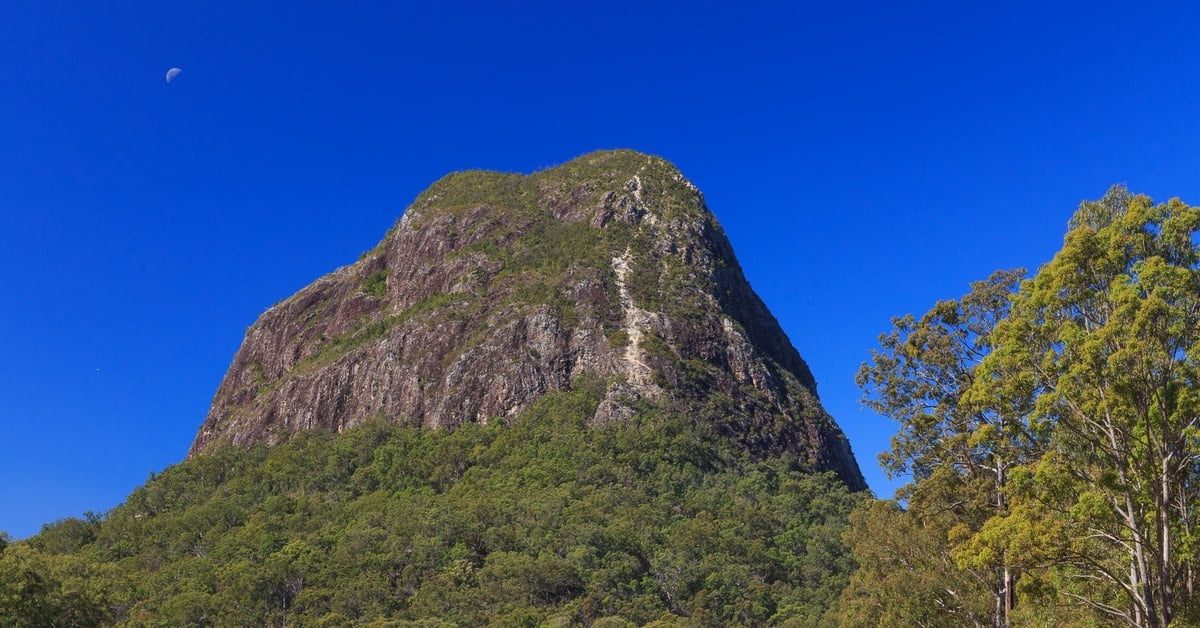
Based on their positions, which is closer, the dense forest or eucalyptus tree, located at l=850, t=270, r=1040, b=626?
the dense forest

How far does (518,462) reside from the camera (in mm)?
115562

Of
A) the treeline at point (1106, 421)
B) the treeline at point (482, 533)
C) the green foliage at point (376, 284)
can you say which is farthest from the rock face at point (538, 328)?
the treeline at point (1106, 421)

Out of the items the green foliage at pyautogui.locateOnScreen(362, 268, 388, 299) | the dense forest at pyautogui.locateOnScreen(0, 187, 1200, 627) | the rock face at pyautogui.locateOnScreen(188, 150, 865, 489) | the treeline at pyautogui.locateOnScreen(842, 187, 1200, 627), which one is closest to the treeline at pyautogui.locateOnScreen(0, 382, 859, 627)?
the dense forest at pyautogui.locateOnScreen(0, 187, 1200, 627)

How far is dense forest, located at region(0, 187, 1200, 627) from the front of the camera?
61.9 feet

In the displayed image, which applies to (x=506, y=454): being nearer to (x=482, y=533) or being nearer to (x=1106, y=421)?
(x=482, y=533)

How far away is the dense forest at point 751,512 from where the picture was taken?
18.9 metres

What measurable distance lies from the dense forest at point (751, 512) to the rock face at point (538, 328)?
21.8 ft

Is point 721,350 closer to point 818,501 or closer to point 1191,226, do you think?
point 818,501

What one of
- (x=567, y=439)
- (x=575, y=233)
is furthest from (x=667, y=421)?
(x=575, y=233)

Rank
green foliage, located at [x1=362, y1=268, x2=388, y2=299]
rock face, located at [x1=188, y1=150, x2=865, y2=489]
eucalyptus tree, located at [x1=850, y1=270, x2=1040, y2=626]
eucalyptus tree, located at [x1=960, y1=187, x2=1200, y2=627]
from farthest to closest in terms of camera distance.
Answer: green foliage, located at [x1=362, y1=268, x2=388, y2=299]
rock face, located at [x1=188, y1=150, x2=865, y2=489]
eucalyptus tree, located at [x1=850, y1=270, x2=1040, y2=626]
eucalyptus tree, located at [x1=960, y1=187, x2=1200, y2=627]

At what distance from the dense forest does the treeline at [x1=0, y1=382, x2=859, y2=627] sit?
13.3 inches

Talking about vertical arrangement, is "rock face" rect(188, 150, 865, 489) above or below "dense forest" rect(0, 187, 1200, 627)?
above

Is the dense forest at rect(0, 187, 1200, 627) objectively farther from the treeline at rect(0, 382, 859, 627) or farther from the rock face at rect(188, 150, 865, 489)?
the rock face at rect(188, 150, 865, 489)

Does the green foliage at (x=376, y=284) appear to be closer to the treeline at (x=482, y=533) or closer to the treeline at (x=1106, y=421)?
the treeline at (x=482, y=533)
